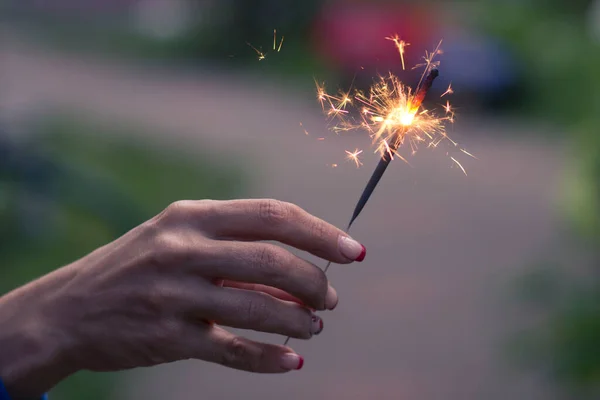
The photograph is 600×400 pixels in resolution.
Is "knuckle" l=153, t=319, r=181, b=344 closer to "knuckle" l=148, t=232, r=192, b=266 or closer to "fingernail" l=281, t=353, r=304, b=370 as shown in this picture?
"knuckle" l=148, t=232, r=192, b=266

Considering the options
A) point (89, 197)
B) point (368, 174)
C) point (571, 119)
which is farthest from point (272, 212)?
point (571, 119)

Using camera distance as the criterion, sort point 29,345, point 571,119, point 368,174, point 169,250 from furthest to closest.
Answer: point 571,119 < point 368,174 < point 29,345 < point 169,250

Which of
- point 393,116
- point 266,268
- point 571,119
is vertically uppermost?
point 571,119

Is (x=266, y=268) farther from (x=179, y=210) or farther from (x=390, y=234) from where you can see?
(x=390, y=234)

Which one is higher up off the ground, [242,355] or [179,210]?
[179,210]

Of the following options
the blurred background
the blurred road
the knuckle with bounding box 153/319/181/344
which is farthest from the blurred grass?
the knuckle with bounding box 153/319/181/344

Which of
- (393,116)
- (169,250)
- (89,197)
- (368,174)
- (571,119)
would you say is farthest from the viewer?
(571,119)

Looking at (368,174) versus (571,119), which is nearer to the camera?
(368,174)

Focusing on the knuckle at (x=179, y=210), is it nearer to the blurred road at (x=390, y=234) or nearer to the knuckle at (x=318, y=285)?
the knuckle at (x=318, y=285)
